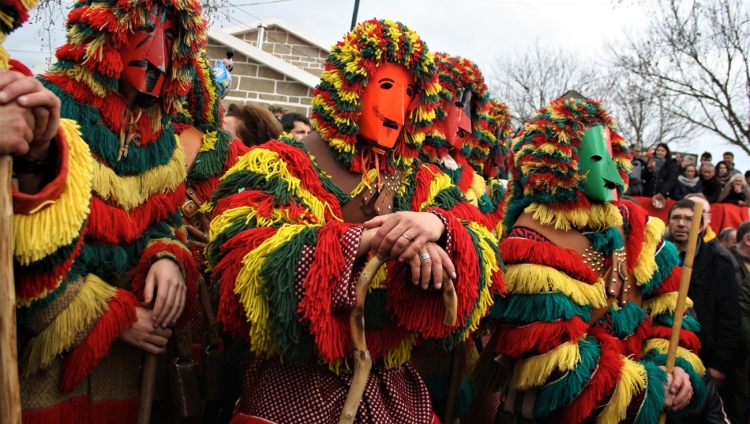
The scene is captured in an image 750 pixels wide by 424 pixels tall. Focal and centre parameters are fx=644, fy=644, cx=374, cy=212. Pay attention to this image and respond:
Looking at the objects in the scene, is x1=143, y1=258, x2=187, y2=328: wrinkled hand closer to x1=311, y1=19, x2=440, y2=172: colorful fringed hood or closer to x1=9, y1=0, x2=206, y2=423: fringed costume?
x1=9, y1=0, x2=206, y2=423: fringed costume

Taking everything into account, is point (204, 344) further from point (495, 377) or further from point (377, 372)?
point (495, 377)

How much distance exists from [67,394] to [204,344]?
718 millimetres

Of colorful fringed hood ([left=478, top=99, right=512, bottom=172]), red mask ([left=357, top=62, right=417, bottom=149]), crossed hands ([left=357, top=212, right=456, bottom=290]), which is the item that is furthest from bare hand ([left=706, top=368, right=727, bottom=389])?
crossed hands ([left=357, top=212, right=456, bottom=290])

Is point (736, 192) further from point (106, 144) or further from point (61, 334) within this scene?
point (61, 334)

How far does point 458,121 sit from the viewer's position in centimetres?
479

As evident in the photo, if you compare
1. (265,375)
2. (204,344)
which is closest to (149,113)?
(204,344)

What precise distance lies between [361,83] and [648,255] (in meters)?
1.83

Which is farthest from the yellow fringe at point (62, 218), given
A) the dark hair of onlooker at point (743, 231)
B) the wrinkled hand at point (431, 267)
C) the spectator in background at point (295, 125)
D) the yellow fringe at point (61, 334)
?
the dark hair of onlooker at point (743, 231)

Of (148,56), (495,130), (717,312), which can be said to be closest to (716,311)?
(717,312)

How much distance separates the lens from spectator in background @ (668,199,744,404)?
4.77 m

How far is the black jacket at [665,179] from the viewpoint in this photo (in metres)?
11.1

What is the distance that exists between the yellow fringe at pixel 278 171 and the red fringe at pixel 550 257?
1.06 metres

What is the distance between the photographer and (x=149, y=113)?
9.28ft

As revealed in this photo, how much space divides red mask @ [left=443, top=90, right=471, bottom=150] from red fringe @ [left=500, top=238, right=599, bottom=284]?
1.71 metres
